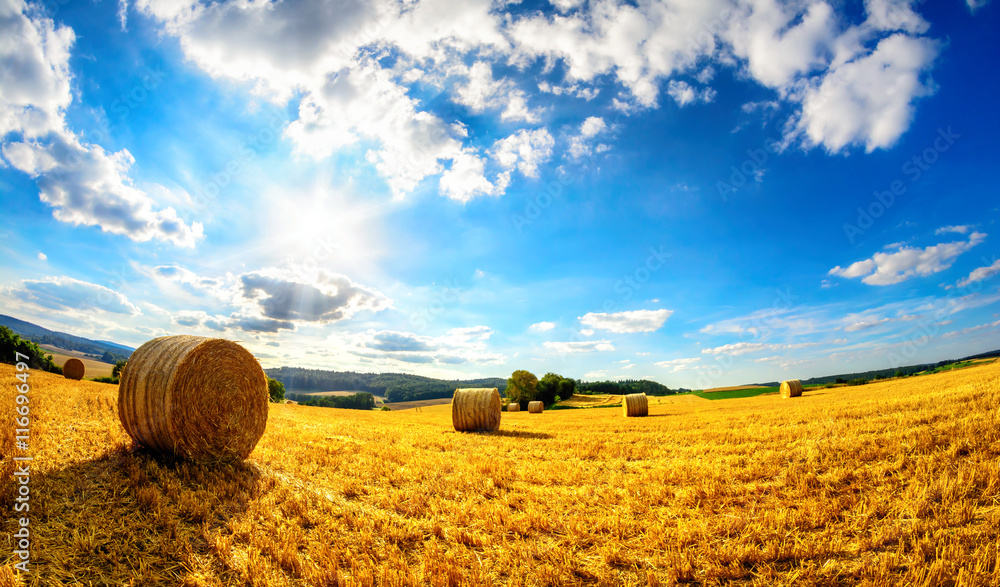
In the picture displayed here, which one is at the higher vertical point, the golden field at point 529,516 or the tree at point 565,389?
the golden field at point 529,516

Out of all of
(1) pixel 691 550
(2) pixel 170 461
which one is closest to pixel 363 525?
(1) pixel 691 550

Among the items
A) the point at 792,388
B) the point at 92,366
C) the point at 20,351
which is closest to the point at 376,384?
the point at 92,366

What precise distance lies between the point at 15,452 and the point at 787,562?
916 centimetres

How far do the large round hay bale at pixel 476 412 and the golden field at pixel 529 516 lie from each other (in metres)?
7.21

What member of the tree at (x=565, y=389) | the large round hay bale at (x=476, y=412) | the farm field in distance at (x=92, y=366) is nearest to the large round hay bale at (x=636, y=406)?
the large round hay bale at (x=476, y=412)

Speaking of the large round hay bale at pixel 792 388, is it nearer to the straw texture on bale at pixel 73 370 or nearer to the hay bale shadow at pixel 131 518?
the hay bale shadow at pixel 131 518

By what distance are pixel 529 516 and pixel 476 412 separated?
10.1 m

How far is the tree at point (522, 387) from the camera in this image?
62.1 metres

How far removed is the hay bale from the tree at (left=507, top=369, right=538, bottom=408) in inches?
2198

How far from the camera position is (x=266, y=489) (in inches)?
215

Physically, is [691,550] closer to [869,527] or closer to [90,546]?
[869,527]

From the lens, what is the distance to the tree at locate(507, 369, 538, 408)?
62062mm

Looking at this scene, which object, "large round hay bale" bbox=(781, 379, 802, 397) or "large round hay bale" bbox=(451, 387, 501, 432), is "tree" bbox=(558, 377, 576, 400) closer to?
"large round hay bale" bbox=(781, 379, 802, 397)

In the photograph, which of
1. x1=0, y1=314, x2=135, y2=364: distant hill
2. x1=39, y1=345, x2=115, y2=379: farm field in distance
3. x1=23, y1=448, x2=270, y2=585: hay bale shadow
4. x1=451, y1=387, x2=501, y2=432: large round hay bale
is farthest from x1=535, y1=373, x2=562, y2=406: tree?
x1=0, y1=314, x2=135, y2=364: distant hill
